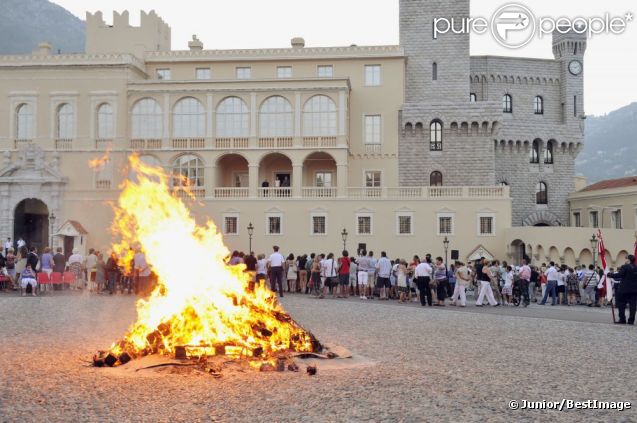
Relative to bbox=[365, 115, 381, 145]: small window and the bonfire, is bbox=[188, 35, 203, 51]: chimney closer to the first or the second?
bbox=[365, 115, 381, 145]: small window

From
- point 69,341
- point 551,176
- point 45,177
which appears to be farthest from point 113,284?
point 551,176

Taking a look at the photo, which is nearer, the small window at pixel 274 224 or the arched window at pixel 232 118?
the small window at pixel 274 224

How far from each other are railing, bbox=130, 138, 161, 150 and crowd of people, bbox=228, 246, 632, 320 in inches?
778

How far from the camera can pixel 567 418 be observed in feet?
26.7

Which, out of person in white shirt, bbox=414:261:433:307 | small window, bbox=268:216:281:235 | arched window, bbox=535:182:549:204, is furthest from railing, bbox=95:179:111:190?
arched window, bbox=535:182:549:204

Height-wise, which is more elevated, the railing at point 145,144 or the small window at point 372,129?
the small window at point 372,129

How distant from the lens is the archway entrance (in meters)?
45.5

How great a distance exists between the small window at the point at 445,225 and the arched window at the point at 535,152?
15.3 m

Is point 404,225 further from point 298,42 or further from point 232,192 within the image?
point 298,42

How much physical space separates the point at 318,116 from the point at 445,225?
10.7m

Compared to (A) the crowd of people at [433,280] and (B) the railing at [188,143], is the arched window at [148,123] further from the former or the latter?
(A) the crowd of people at [433,280]

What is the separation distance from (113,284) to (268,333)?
51.4 ft

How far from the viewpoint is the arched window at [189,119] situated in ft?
147

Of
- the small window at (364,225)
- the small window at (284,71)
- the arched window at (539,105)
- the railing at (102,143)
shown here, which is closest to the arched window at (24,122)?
the railing at (102,143)
